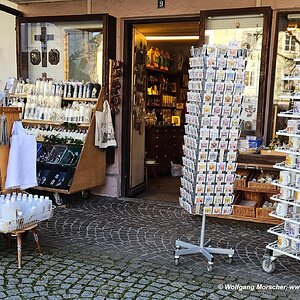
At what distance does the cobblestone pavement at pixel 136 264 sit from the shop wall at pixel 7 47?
10.6 ft

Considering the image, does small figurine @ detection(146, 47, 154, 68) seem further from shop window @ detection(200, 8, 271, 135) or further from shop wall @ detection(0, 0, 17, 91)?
shop window @ detection(200, 8, 271, 135)

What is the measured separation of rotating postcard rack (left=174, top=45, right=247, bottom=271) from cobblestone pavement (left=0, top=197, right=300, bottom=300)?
0.80 feet

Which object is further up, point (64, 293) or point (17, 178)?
point (17, 178)

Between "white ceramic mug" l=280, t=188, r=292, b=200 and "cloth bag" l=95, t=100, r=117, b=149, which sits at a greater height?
"cloth bag" l=95, t=100, r=117, b=149

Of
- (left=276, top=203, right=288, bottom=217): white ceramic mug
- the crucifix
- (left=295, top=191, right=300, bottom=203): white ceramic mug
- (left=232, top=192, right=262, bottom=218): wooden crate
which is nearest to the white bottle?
(left=276, top=203, right=288, bottom=217): white ceramic mug

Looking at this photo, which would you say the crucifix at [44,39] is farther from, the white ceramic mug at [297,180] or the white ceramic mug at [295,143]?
the white ceramic mug at [297,180]

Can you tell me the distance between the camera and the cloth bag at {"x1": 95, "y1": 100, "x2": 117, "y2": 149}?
5.57 metres

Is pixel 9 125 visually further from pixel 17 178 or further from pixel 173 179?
pixel 173 179

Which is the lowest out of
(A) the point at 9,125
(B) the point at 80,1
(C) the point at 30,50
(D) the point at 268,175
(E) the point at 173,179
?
(E) the point at 173,179

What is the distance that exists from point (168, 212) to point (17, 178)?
2.31m

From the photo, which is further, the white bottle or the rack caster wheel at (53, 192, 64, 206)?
the rack caster wheel at (53, 192, 64, 206)

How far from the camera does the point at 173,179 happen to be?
27.0 feet

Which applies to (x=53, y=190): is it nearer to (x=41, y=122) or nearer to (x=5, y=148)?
(x=41, y=122)

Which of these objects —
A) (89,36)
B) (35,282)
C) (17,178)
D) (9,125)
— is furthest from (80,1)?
(35,282)
